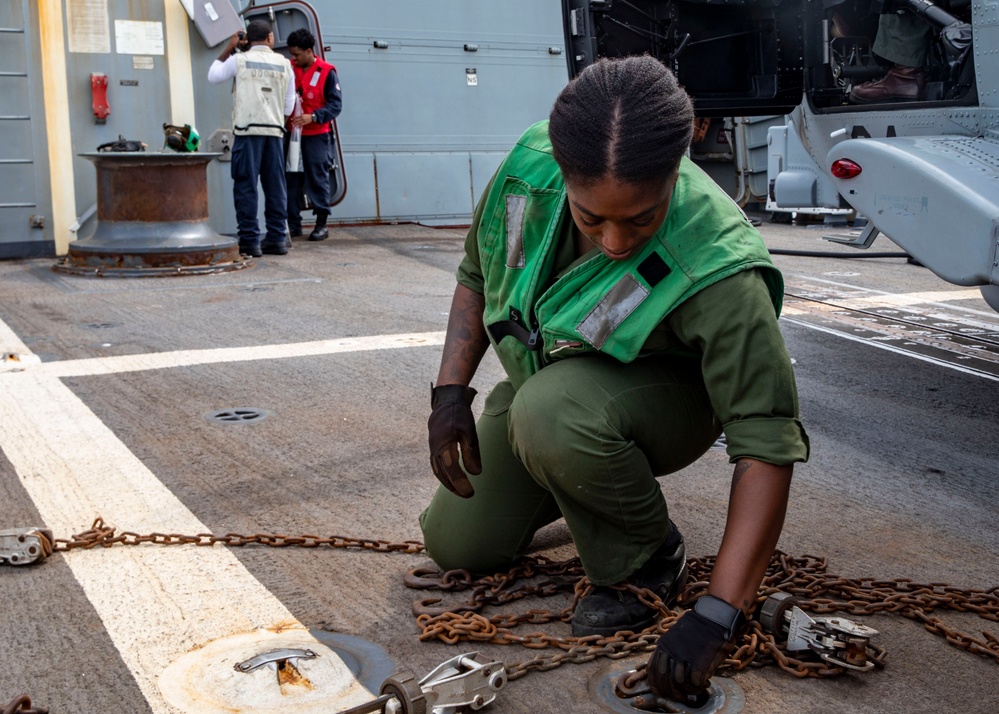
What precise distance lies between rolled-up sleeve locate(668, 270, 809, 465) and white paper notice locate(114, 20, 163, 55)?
833 cm

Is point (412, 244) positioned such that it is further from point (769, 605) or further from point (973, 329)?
point (769, 605)

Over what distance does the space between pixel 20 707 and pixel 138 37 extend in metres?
8.31

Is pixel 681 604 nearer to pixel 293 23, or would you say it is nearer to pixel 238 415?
pixel 238 415

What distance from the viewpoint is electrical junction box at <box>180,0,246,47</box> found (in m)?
9.35

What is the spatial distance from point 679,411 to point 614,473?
0.22m

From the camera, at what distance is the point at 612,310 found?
237 centimetres

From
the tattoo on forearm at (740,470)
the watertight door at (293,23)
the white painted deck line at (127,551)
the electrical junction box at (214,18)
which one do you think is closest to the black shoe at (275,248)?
the watertight door at (293,23)

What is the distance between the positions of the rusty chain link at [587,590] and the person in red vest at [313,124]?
715 cm

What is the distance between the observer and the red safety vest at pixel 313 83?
977cm

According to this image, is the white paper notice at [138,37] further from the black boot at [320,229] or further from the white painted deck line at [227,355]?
the white painted deck line at [227,355]

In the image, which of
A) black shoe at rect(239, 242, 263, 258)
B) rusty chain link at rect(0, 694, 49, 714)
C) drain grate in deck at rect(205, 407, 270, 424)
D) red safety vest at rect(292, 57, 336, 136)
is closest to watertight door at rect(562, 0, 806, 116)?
drain grate in deck at rect(205, 407, 270, 424)

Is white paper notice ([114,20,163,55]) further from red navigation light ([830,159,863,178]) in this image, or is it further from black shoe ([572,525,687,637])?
black shoe ([572,525,687,637])

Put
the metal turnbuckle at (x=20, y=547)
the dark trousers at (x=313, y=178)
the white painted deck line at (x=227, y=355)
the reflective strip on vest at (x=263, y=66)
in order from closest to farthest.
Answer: the metal turnbuckle at (x=20, y=547) < the white painted deck line at (x=227, y=355) < the reflective strip on vest at (x=263, y=66) < the dark trousers at (x=313, y=178)

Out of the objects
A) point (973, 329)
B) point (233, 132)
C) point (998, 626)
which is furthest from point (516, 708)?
point (233, 132)
